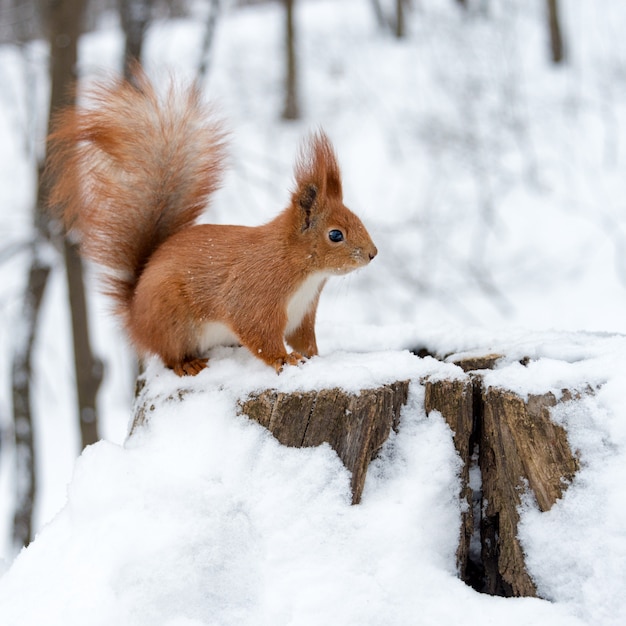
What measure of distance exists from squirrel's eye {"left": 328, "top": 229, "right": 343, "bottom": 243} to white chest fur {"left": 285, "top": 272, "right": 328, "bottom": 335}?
79mm

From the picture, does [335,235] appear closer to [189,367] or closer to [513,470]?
[189,367]

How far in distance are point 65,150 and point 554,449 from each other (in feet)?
4.17

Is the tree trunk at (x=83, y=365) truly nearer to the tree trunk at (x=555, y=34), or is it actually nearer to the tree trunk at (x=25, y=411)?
the tree trunk at (x=25, y=411)

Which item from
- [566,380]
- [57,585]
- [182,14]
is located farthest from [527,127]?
[57,585]

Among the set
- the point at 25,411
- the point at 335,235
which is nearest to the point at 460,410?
the point at 335,235

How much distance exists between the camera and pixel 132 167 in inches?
67.5

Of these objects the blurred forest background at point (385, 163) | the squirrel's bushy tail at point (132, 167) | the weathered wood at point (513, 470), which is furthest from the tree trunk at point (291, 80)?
the weathered wood at point (513, 470)

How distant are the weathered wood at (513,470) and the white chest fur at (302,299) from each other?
1.64 feet

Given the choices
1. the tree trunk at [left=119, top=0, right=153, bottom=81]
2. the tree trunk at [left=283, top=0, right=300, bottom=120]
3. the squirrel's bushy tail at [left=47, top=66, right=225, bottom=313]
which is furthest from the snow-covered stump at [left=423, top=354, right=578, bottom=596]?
the tree trunk at [left=283, top=0, right=300, bottom=120]

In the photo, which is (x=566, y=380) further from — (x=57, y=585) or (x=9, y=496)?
(x=9, y=496)

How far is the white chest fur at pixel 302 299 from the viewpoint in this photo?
159 centimetres

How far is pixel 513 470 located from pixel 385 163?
5451mm

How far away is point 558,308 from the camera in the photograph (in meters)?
4.70

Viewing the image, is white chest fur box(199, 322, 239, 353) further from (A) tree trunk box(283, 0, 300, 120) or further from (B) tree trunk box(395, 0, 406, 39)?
(B) tree trunk box(395, 0, 406, 39)
